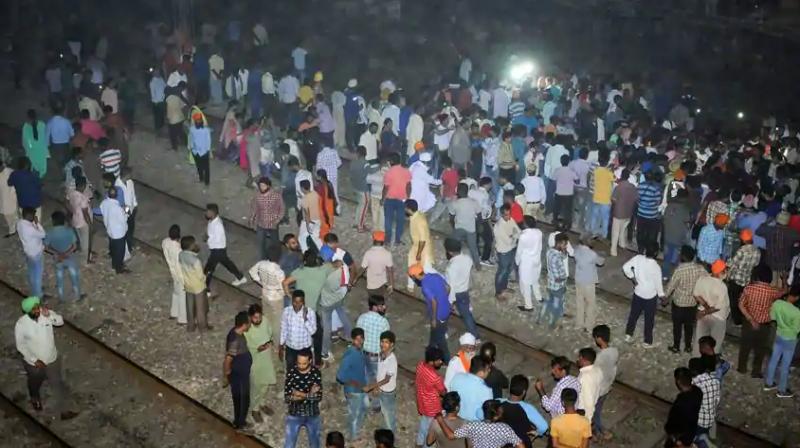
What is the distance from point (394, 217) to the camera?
18.4 m

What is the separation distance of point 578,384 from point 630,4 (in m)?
23.7

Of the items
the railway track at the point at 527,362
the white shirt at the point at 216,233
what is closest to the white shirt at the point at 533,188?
the railway track at the point at 527,362

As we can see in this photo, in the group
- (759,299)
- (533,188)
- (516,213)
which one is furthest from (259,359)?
(759,299)

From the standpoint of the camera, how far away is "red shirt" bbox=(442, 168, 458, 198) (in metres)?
18.1

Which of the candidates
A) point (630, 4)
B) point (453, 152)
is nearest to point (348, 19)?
point (630, 4)

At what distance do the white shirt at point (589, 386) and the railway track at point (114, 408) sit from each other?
4.16m

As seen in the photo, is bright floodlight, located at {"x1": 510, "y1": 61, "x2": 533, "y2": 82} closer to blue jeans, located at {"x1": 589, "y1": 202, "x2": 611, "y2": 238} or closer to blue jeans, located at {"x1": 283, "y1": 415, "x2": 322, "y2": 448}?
blue jeans, located at {"x1": 589, "y1": 202, "x2": 611, "y2": 238}

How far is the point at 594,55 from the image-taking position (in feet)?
104

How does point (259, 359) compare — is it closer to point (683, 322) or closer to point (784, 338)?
point (683, 322)

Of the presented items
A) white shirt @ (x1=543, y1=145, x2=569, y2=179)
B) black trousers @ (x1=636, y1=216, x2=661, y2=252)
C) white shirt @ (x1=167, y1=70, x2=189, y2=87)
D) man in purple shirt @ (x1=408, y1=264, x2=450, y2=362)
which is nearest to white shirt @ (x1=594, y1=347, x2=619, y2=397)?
man in purple shirt @ (x1=408, y1=264, x2=450, y2=362)

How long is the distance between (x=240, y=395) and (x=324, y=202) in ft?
15.7

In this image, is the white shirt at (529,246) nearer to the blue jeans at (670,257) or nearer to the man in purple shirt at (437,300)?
the man in purple shirt at (437,300)

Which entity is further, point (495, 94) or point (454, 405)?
point (495, 94)

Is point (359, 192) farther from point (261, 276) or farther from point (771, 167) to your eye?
point (771, 167)
